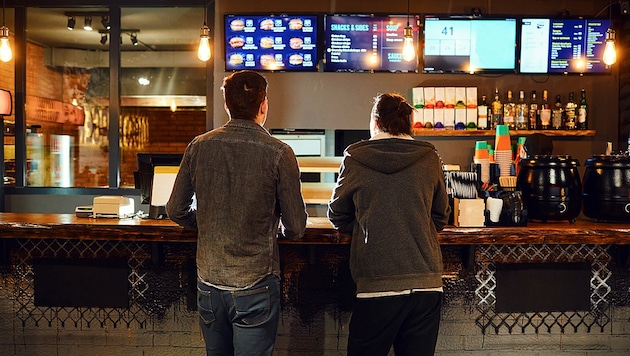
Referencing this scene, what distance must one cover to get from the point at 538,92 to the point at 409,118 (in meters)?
3.20

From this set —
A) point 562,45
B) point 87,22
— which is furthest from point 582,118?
point 87,22

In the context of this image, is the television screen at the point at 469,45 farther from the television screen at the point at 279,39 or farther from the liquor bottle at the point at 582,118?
the television screen at the point at 279,39

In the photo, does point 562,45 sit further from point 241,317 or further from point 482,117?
point 241,317

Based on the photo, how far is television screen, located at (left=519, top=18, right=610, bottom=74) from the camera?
16.0 feet

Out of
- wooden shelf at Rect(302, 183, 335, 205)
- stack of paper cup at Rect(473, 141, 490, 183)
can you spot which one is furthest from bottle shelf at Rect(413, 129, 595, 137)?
stack of paper cup at Rect(473, 141, 490, 183)

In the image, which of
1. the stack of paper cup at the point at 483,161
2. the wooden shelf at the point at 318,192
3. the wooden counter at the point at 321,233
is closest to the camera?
the wooden counter at the point at 321,233

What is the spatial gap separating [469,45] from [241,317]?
11.5ft

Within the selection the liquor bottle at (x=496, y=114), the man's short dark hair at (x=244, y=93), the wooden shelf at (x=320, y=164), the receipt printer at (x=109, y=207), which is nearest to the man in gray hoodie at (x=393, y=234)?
the man's short dark hair at (x=244, y=93)

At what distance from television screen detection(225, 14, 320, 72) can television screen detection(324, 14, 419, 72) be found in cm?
14

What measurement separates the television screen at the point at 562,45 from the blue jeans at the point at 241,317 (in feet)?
11.7

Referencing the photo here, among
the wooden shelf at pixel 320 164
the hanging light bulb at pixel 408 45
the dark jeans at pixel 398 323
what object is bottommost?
the dark jeans at pixel 398 323

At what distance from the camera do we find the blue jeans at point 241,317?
82.3 inches

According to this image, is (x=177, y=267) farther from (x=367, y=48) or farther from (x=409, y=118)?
(x=367, y=48)

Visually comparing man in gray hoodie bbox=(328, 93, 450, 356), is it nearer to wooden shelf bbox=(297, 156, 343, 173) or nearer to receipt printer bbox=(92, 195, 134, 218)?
receipt printer bbox=(92, 195, 134, 218)
